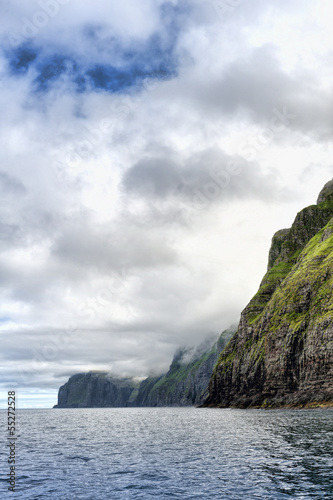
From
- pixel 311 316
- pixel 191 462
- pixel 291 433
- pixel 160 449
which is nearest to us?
pixel 191 462

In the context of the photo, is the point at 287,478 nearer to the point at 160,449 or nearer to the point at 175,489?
the point at 175,489

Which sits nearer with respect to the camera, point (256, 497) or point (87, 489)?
point (256, 497)

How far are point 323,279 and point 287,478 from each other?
176 m

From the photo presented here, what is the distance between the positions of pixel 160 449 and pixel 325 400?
11284cm

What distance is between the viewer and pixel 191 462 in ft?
144

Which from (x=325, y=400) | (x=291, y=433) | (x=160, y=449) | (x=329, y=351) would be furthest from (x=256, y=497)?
(x=329, y=351)

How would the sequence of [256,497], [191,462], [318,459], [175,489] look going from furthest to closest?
[191,462] → [318,459] → [175,489] → [256,497]

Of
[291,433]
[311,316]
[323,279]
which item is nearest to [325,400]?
[311,316]

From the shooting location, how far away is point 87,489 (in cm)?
3378

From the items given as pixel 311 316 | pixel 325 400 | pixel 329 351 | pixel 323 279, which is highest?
pixel 323 279

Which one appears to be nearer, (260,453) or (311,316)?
(260,453)

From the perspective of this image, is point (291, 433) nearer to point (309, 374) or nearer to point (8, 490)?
point (8, 490)

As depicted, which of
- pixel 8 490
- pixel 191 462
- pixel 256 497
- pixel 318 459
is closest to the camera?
pixel 256 497

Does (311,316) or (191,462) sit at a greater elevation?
(311,316)
